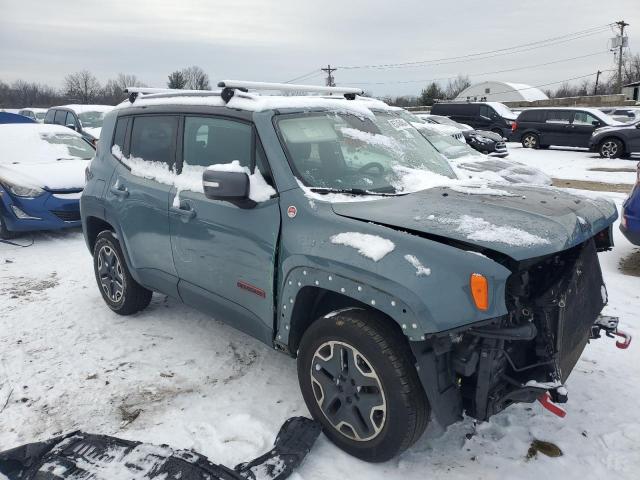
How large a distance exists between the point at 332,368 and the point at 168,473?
0.99m

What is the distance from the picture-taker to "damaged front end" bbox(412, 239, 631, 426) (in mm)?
2455

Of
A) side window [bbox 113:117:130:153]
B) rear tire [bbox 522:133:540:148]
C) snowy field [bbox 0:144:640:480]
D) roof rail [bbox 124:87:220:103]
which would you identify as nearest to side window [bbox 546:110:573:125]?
rear tire [bbox 522:133:540:148]

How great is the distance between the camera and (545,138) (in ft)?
64.0

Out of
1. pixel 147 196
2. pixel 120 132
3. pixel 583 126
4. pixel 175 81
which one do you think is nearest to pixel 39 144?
pixel 120 132

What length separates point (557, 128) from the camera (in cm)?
1912

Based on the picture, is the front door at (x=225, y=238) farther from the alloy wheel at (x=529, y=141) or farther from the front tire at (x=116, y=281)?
the alloy wheel at (x=529, y=141)

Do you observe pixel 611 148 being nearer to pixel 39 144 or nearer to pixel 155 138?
pixel 39 144

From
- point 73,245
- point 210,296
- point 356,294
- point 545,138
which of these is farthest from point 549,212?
point 545,138

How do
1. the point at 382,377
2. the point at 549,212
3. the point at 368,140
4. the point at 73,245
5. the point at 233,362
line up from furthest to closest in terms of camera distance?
the point at 73,245 < the point at 233,362 < the point at 368,140 < the point at 549,212 < the point at 382,377

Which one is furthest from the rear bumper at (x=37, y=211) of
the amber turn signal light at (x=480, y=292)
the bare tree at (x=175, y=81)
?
the bare tree at (x=175, y=81)

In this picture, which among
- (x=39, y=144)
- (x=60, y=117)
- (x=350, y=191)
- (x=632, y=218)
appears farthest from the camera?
(x=60, y=117)

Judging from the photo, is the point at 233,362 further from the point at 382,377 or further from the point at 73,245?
the point at 73,245

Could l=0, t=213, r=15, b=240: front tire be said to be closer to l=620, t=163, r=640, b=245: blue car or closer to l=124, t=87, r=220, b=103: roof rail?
l=124, t=87, r=220, b=103: roof rail

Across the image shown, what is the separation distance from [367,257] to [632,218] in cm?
423
